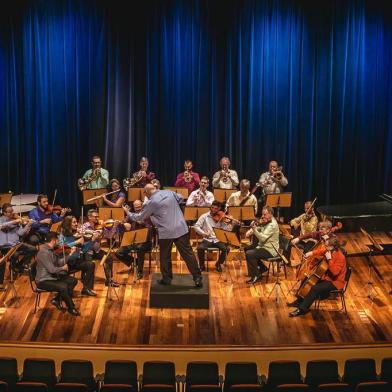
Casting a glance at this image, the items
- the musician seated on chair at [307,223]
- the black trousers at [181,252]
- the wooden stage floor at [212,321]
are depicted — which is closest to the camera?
the wooden stage floor at [212,321]

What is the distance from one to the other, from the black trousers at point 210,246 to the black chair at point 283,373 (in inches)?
133

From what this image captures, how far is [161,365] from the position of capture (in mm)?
6660

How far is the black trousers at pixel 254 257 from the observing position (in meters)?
9.66

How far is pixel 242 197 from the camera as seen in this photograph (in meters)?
11.0

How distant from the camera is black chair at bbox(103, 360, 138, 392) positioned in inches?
261

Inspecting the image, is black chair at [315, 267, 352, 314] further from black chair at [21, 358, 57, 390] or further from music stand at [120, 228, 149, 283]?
black chair at [21, 358, 57, 390]

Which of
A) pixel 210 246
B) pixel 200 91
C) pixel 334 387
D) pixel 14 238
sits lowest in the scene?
pixel 334 387

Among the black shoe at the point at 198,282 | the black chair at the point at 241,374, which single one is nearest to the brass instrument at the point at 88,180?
the black shoe at the point at 198,282

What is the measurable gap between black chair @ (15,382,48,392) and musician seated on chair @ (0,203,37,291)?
346cm

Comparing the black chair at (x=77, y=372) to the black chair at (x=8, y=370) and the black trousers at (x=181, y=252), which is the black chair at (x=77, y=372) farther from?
the black trousers at (x=181, y=252)

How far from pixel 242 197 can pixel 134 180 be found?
1.87m

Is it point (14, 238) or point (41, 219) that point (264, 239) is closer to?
point (41, 219)

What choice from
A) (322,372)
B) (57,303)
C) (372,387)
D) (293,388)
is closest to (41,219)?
(57,303)

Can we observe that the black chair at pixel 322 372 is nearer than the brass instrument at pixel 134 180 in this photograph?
Yes
